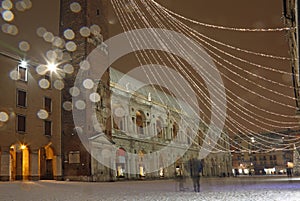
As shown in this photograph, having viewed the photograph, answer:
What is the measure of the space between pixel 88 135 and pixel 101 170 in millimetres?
3207

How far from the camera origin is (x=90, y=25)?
111ft

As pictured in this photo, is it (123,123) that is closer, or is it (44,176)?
(44,176)

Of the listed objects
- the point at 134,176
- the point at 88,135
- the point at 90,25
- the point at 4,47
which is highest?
the point at 90,25

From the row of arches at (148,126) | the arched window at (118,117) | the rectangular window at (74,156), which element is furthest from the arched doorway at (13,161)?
the arched window at (118,117)

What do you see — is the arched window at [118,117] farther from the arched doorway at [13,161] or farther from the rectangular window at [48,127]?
the arched doorway at [13,161]

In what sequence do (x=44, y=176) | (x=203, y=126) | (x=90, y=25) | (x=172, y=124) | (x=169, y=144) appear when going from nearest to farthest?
(x=44, y=176) < (x=90, y=25) < (x=169, y=144) < (x=172, y=124) < (x=203, y=126)

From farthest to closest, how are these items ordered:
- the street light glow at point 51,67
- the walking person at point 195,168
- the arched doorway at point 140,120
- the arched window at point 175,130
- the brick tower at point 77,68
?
1. the arched window at point 175,130
2. the arched doorway at point 140,120
3. the street light glow at point 51,67
4. the brick tower at point 77,68
5. the walking person at point 195,168

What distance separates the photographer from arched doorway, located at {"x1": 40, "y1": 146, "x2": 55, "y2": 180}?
31.5 meters

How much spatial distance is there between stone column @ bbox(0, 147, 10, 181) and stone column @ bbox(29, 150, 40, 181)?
2.49 m

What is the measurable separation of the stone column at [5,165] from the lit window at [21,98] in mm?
3767

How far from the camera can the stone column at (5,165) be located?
27531mm

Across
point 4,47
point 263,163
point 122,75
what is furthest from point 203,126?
point 263,163

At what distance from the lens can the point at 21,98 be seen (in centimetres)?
3002

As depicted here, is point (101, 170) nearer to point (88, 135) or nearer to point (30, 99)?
point (88, 135)
